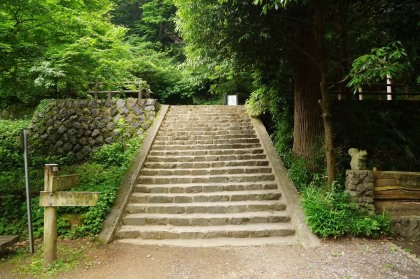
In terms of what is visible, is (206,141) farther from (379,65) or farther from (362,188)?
(379,65)

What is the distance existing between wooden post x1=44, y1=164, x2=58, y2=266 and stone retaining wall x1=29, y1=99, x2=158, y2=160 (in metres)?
5.35

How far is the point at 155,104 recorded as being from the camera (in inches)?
424

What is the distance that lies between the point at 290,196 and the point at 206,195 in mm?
1834

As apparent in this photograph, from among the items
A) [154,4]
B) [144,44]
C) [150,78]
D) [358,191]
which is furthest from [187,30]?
[154,4]

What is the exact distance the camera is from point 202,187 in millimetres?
6578

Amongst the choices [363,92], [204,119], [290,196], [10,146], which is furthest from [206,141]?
[10,146]

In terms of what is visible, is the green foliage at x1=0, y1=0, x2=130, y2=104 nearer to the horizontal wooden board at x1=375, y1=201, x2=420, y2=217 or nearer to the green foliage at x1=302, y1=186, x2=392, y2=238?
the green foliage at x1=302, y1=186, x2=392, y2=238

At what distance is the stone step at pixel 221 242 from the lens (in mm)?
4949

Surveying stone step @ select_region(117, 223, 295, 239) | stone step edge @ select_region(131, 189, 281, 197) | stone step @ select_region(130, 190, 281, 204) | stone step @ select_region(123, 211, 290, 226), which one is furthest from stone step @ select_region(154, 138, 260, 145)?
stone step @ select_region(117, 223, 295, 239)

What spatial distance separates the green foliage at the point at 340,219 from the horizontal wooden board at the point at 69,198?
3703mm

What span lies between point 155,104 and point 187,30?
4.32 meters

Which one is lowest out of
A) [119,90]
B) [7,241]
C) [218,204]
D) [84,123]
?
[7,241]

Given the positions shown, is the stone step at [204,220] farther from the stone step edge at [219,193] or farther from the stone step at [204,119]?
the stone step at [204,119]

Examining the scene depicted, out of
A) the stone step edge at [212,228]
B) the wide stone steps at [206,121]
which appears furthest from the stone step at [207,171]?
the wide stone steps at [206,121]
